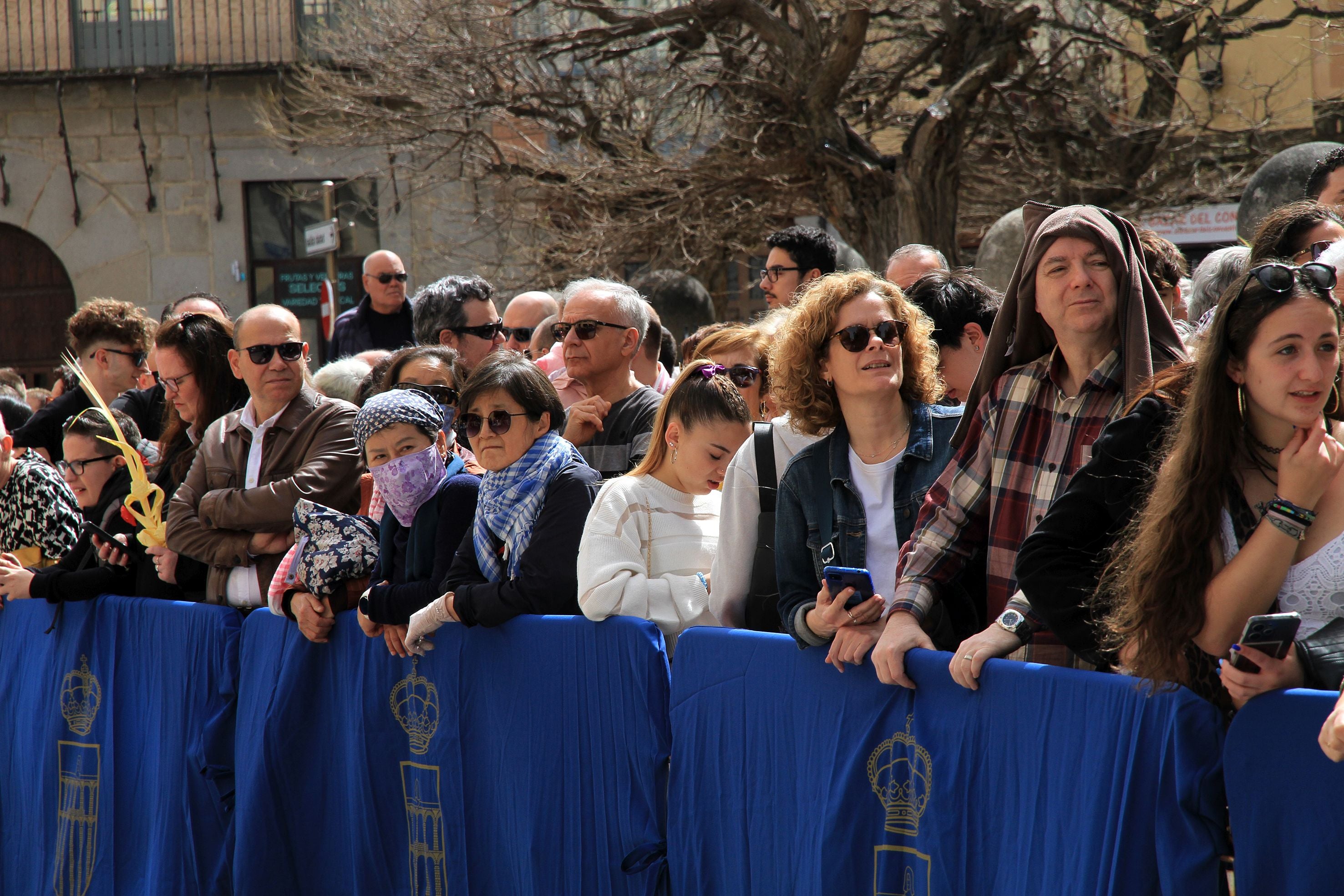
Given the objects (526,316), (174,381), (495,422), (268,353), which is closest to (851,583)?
(495,422)

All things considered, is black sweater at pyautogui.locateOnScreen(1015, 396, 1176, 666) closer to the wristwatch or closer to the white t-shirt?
the wristwatch

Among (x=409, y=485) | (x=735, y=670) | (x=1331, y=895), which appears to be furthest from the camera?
(x=409, y=485)

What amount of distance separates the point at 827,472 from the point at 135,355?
5.37 metres

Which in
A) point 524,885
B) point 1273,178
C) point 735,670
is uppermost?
point 1273,178

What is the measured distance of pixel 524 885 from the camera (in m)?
3.88

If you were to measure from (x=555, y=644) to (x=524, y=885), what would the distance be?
699 millimetres

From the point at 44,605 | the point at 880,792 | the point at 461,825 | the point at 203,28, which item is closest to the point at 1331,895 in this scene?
the point at 880,792

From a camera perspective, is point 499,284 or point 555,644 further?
point 499,284

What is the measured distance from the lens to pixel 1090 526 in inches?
109

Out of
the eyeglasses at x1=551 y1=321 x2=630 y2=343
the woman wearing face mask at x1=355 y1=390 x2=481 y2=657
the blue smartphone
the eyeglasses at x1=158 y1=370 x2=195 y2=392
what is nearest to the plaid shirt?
the blue smartphone

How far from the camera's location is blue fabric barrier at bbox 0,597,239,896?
497 centimetres

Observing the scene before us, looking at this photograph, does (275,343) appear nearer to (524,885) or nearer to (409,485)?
(409,485)

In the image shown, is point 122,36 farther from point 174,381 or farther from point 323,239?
point 174,381

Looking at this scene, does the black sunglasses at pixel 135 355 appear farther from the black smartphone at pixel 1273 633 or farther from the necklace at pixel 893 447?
the black smartphone at pixel 1273 633
